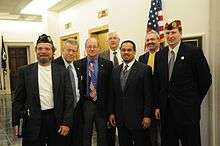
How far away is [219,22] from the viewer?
307cm

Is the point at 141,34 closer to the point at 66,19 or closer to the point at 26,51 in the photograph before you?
the point at 66,19

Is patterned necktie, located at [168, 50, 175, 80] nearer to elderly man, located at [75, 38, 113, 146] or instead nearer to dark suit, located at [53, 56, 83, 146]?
elderly man, located at [75, 38, 113, 146]

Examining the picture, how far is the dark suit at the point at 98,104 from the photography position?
10.6 feet

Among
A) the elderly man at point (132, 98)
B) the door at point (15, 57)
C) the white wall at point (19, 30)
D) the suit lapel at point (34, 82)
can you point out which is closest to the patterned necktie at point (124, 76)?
the elderly man at point (132, 98)

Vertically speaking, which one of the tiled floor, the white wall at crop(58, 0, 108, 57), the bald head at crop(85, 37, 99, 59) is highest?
the white wall at crop(58, 0, 108, 57)

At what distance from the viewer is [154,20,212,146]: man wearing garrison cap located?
267 cm

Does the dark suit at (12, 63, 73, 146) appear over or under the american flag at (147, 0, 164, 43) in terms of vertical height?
under

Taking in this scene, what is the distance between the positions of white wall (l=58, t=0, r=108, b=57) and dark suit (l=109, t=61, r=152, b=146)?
3481 mm

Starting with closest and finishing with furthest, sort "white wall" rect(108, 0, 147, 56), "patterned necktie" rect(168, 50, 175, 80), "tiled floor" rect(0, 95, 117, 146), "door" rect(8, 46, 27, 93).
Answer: "patterned necktie" rect(168, 50, 175, 80) → "white wall" rect(108, 0, 147, 56) → "tiled floor" rect(0, 95, 117, 146) → "door" rect(8, 46, 27, 93)

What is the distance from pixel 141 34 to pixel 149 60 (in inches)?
42.5

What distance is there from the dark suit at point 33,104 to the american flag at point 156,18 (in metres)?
1.68

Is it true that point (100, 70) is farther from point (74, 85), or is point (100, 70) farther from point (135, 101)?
point (135, 101)

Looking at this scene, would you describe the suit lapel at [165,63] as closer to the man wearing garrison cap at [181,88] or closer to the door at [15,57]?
the man wearing garrison cap at [181,88]

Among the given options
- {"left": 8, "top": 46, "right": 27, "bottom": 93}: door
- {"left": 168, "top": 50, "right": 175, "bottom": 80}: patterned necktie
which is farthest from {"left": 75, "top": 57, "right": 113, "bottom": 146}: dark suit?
{"left": 8, "top": 46, "right": 27, "bottom": 93}: door
